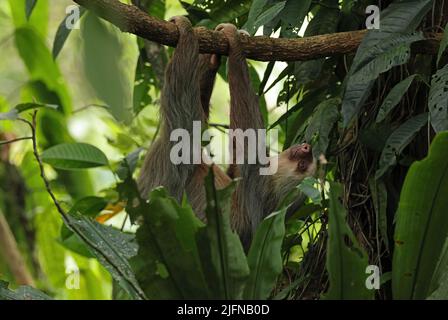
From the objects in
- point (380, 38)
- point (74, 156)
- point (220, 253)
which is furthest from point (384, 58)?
point (74, 156)

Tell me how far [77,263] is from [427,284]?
5908mm

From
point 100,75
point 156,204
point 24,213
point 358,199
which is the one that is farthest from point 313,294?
point 24,213

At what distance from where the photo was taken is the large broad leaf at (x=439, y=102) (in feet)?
10.00

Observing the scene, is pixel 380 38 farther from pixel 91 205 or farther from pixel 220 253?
pixel 91 205

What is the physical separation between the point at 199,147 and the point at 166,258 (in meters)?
2.07

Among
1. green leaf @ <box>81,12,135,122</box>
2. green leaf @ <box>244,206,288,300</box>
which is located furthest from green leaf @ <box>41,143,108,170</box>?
green leaf @ <box>81,12,135,122</box>

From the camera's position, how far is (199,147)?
4.28 metres

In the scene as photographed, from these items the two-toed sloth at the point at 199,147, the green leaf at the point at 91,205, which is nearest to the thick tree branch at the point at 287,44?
the two-toed sloth at the point at 199,147

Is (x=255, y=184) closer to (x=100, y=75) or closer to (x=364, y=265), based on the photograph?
(x=364, y=265)

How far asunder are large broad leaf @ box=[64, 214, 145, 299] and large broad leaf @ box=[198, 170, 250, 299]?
0.35m

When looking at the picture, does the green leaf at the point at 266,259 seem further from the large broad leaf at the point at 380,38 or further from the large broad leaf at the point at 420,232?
the large broad leaf at the point at 380,38

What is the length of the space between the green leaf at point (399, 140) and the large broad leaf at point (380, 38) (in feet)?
0.76
